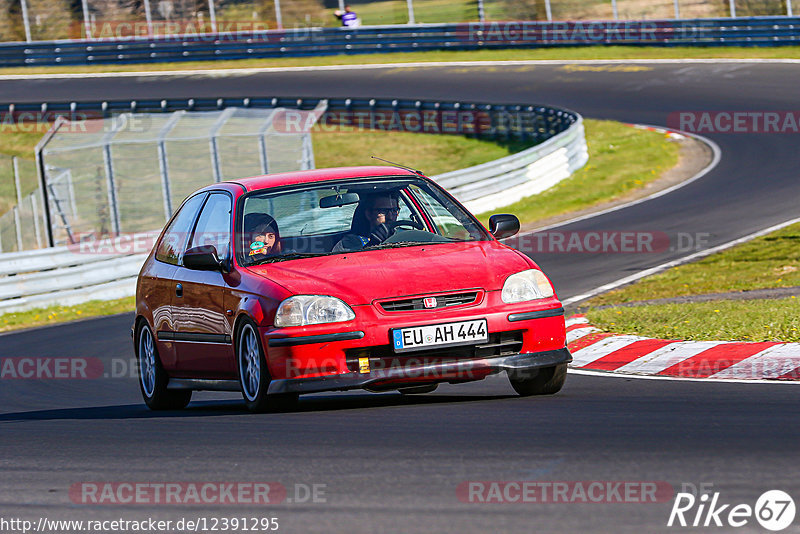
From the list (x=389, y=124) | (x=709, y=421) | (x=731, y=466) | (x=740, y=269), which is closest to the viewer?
(x=731, y=466)

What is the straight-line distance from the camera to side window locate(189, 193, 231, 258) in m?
7.97

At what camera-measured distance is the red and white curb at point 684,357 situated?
7922mm

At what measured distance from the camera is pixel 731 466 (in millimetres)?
4906

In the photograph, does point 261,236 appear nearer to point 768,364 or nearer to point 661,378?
point 661,378

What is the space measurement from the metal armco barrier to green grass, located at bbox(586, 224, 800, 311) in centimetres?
2265

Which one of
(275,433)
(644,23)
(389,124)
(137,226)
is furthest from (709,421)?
(644,23)

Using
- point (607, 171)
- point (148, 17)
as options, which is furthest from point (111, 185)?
point (148, 17)

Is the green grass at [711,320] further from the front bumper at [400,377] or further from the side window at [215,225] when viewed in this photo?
the side window at [215,225]

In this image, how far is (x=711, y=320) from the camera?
32.7 ft

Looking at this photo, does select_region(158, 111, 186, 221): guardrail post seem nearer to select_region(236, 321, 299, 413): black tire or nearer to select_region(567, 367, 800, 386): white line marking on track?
select_region(567, 367, 800, 386): white line marking on track

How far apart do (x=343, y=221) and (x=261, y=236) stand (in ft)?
1.79

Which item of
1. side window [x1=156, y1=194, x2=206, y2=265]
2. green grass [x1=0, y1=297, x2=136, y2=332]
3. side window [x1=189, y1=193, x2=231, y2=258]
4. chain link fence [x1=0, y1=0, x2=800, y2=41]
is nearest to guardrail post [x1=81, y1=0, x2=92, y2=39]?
chain link fence [x1=0, y1=0, x2=800, y2=41]

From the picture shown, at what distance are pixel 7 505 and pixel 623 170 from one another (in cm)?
2077

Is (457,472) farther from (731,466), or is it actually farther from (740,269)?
(740,269)
